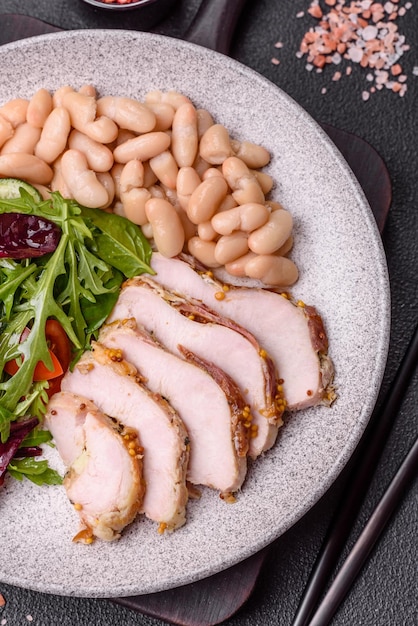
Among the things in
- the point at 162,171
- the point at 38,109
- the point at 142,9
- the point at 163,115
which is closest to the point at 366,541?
the point at 162,171

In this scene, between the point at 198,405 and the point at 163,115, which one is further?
the point at 163,115

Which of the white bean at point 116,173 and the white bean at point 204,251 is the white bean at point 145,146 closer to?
the white bean at point 116,173

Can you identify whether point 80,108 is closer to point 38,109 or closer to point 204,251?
point 38,109

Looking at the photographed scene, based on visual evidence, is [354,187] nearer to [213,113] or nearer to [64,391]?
[213,113]

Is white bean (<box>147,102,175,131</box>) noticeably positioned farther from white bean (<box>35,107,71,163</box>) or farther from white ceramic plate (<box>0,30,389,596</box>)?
white bean (<box>35,107,71,163</box>)

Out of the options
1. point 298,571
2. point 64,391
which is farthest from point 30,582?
point 298,571

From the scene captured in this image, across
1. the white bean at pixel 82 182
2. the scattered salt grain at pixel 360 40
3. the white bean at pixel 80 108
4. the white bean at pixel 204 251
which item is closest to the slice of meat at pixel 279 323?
the white bean at pixel 204 251
